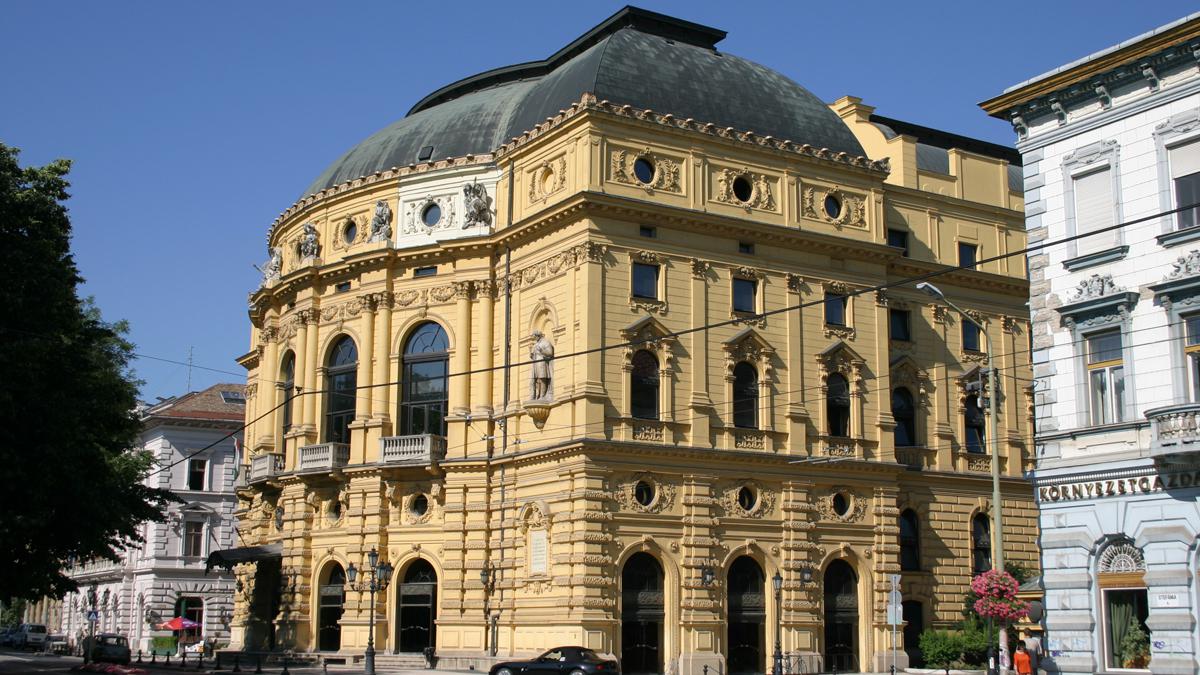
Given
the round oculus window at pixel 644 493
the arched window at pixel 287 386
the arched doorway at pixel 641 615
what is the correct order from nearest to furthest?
the arched doorway at pixel 641 615 < the round oculus window at pixel 644 493 < the arched window at pixel 287 386

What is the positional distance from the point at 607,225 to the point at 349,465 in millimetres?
15278

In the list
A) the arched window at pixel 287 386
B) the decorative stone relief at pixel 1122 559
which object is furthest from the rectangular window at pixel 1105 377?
the arched window at pixel 287 386

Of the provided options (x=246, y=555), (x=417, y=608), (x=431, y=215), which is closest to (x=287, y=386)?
(x=246, y=555)

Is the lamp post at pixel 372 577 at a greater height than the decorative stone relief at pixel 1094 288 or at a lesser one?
lesser

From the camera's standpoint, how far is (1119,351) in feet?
101

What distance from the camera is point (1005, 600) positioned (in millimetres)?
35594

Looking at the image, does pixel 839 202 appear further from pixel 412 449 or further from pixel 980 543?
pixel 412 449

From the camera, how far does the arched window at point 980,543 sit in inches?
2231

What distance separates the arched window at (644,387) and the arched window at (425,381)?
9.26 m

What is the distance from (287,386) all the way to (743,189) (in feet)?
77.0

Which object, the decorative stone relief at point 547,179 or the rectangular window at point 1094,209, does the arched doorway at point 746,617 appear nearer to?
the decorative stone relief at point 547,179

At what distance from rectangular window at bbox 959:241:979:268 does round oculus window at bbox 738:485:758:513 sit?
17402 millimetres

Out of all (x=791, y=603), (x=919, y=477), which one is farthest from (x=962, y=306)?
(x=791, y=603)

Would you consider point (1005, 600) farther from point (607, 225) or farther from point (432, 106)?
point (432, 106)
